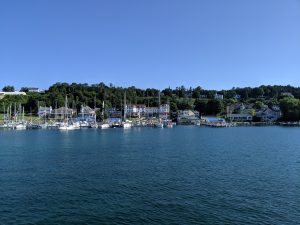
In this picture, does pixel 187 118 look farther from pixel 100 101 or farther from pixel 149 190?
pixel 149 190

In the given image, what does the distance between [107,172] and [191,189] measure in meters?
9.39

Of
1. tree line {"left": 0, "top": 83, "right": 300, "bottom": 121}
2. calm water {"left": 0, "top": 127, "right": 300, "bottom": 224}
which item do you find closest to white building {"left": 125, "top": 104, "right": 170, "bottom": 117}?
tree line {"left": 0, "top": 83, "right": 300, "bottom": 121}

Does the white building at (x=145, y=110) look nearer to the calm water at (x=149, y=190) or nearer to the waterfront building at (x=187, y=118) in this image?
the waterfront building at (x=187, y=118)

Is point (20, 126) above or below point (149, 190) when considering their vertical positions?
above

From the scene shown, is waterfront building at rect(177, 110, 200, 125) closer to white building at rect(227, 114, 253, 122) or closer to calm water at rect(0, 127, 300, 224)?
white building at rect(227, 114, 253, 122)

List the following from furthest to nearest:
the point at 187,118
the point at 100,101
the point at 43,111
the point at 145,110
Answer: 1. the point at 145,110
2. the point at 100,101
3. the point at 187,118
4. the point at 43,111

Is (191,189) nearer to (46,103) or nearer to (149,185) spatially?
(149,185)

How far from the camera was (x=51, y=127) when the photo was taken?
107562 mm

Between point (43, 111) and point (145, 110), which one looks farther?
point (145, 110)

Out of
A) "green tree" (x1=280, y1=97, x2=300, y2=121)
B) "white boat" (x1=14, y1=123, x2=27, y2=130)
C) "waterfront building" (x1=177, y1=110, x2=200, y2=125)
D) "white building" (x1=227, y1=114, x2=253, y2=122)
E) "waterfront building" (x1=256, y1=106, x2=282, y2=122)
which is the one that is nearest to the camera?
"white boat" (x1=14, y1=123, x2=27, y2=130)

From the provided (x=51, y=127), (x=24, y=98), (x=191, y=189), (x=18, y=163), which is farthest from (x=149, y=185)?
(x=24, y=98)

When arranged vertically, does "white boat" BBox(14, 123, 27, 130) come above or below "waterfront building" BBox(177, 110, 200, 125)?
below

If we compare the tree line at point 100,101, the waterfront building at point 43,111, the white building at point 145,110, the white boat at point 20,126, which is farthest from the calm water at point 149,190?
the white building at point 145,110

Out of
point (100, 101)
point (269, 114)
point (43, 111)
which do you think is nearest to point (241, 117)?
point (269, 114)
